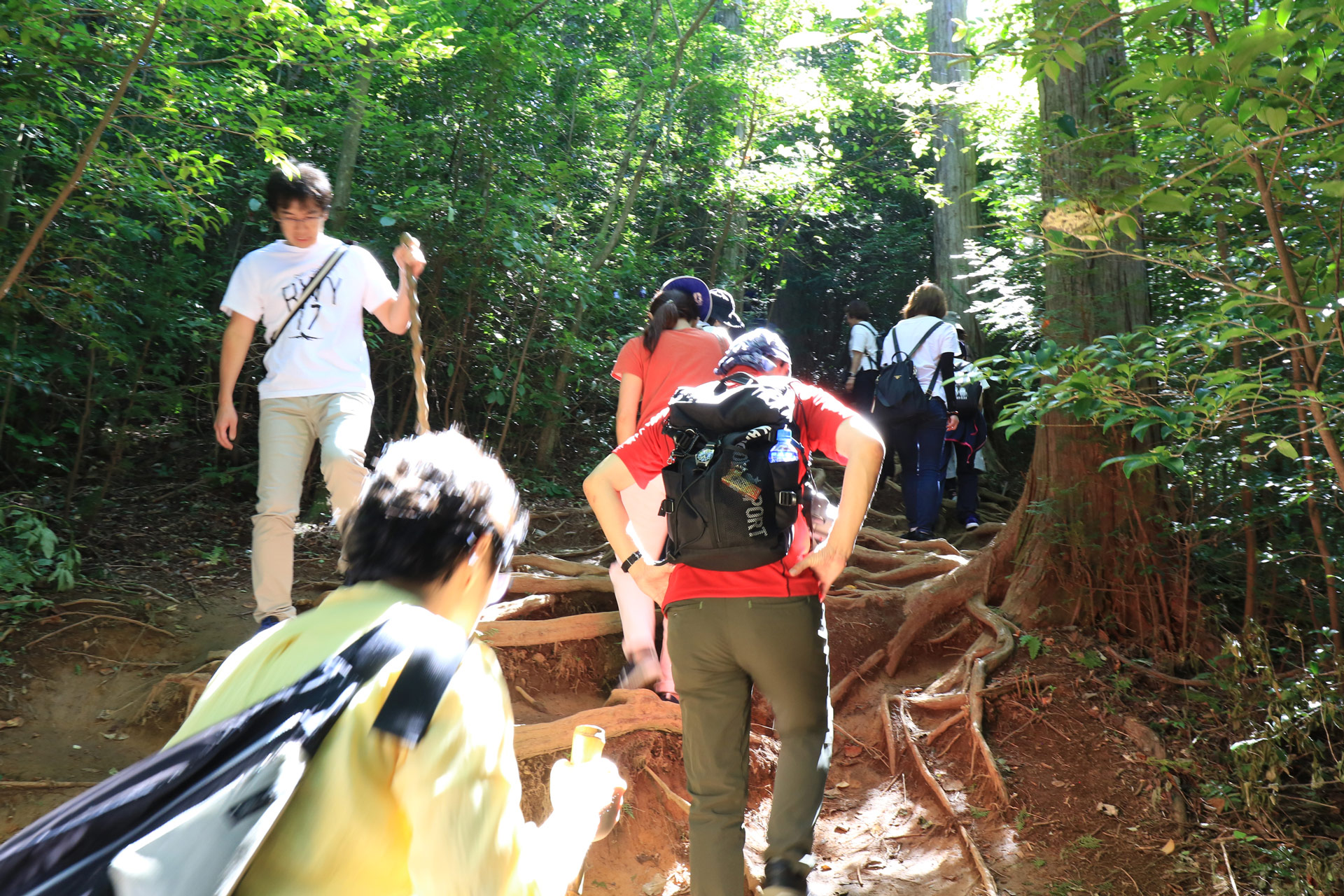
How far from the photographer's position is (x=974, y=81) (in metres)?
7.95

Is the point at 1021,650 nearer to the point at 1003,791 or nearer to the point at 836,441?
the point at 1003,791

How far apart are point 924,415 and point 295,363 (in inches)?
167

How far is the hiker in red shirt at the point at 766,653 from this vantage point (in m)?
2.80

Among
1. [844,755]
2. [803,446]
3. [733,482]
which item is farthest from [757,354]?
[844,755]

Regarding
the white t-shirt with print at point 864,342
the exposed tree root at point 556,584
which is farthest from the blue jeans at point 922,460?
the exposed tree root at point 556,584

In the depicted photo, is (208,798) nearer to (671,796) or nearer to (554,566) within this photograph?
(671,796)

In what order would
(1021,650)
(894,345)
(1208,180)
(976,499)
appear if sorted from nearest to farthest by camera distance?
(1208,180)
(1021,650)
(894,345)
(976,499)

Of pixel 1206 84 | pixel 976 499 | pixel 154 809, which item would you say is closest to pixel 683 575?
pixel 154 809

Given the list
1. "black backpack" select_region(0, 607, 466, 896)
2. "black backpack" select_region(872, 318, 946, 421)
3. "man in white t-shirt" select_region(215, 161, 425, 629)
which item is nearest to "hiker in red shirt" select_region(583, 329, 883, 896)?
"black backpack" select_region(0, 607, 466, 896)

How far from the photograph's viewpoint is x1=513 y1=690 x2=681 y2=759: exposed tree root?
13.9ft

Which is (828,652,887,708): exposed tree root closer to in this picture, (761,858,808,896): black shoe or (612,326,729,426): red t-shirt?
(612,326,729,426): red t-shirt

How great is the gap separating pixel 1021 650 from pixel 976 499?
2729mm

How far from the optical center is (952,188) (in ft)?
35.1

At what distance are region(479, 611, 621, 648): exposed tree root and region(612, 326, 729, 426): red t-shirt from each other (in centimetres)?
142
